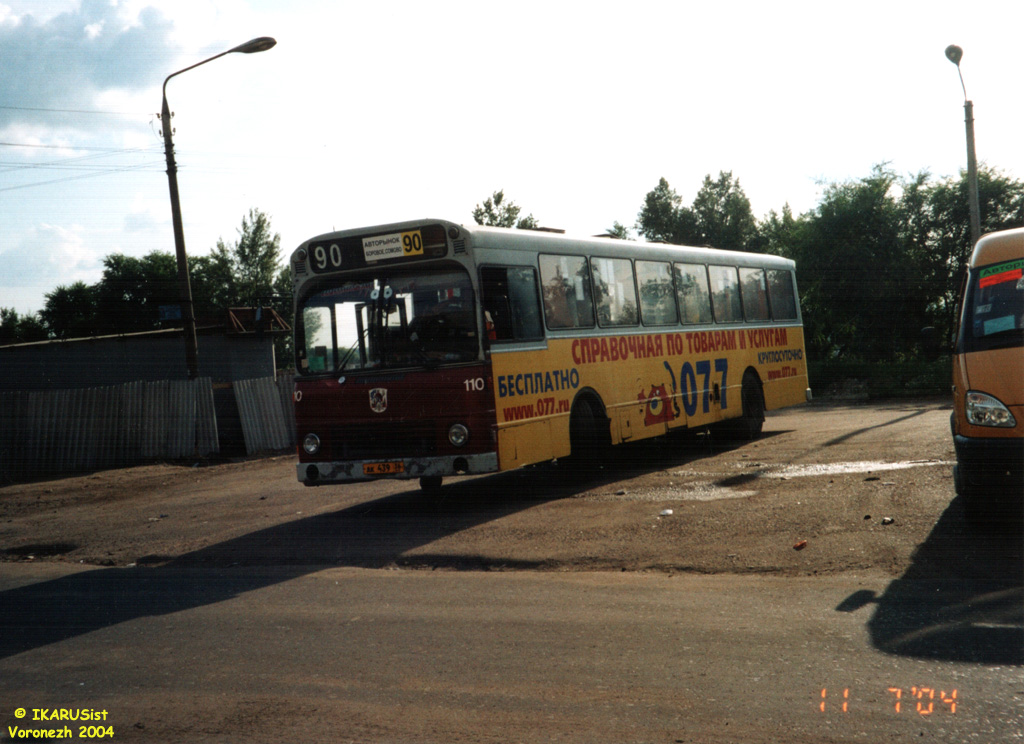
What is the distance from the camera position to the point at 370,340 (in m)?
10.7

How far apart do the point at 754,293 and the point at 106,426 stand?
13.3m

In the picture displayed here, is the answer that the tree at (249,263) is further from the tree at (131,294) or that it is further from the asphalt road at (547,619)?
the asphalt road at (547,619)

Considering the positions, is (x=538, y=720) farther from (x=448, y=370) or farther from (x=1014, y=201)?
(x=1014, y=201)

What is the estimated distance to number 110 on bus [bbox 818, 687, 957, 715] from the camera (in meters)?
4.03

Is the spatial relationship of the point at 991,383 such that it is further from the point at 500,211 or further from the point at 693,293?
the point at 500,211

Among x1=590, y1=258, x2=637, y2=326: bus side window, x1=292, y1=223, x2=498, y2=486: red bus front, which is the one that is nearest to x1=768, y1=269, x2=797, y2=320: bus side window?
x1=590, y1=258, x2=637, y2=326: bus side window

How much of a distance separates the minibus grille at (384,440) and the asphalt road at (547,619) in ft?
2.45

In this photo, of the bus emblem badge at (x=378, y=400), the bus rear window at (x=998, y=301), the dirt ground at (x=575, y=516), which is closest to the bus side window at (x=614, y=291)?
the dirt ground at (x=575, y=516)

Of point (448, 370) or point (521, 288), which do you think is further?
point (521, 288)

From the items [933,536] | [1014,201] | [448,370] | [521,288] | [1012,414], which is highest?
[1014,201]

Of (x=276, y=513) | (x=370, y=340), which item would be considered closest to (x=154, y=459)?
(x=276, y=513)

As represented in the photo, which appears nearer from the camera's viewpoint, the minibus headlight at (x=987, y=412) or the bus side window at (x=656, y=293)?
the minibus headlight at (x=987, y=412)

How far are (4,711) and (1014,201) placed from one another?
3426cm

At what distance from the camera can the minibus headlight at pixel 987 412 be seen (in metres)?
7.23
